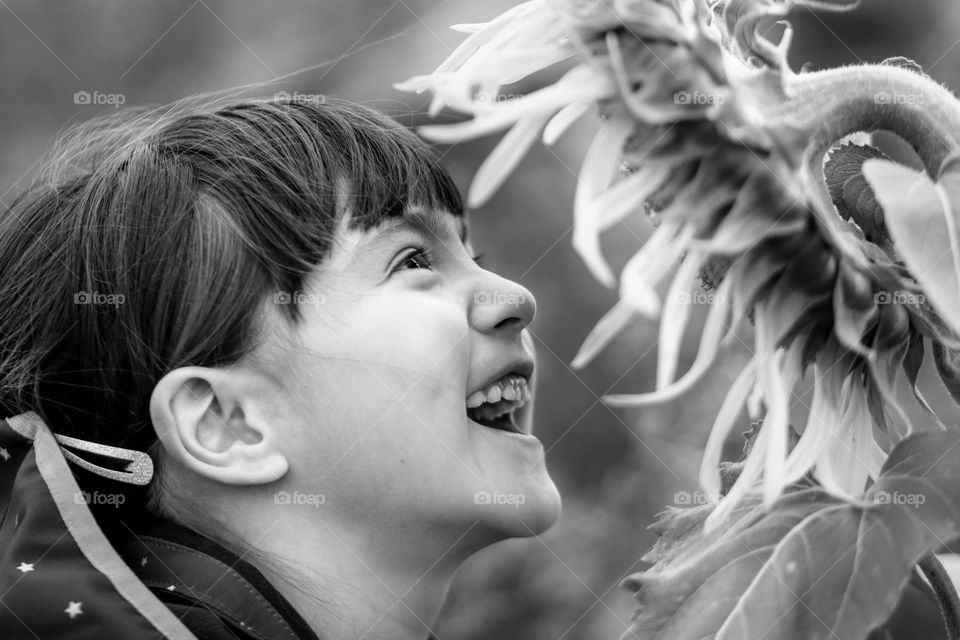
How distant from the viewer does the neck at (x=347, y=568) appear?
4.05 ft

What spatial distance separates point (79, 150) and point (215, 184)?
31 cm

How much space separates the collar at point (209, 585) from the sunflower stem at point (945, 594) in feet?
1.95

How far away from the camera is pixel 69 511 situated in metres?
1.12

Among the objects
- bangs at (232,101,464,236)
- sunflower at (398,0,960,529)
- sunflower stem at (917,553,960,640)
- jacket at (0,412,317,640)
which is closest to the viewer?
sunflower at (398,0,960,529)

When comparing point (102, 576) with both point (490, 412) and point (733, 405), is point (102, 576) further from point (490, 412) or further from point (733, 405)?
point (733, 405)

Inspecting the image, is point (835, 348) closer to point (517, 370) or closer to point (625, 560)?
point (517, 370)

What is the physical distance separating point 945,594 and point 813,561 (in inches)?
4.5

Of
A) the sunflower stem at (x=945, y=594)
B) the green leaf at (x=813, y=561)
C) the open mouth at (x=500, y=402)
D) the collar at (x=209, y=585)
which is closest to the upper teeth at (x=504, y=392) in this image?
the open mouth at (x=500, y=402)

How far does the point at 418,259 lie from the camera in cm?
131

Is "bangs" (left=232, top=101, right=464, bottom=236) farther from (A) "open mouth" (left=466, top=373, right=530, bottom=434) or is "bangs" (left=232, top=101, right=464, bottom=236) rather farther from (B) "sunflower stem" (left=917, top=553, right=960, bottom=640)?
(B) "sunflower stem" (left=917, top=553, right=960, bottom=640)

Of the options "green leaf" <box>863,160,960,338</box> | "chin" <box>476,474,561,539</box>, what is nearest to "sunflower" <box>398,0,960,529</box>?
"green leaf" <box>863,160,960,338</box>

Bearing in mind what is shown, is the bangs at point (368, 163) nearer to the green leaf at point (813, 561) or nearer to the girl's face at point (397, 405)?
the girl's face at point (397, 405)

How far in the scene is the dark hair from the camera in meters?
1.23

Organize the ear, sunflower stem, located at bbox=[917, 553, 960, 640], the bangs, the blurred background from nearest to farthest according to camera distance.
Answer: sunflower stem, located at bbox=[917, 553, 960, 640] → the ear → the bangs → the blurred background
